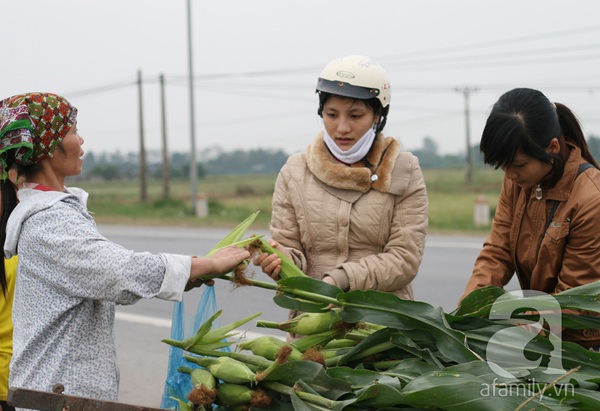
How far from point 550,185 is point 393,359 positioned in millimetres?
859

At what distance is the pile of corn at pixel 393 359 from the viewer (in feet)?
6.17

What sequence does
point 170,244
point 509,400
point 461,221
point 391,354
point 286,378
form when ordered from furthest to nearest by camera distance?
point 461,221, point 170,244, point 391,354, point 286,378, point 509,400

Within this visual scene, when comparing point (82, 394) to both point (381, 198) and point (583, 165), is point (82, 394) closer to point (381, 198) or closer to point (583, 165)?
point (381, 198)

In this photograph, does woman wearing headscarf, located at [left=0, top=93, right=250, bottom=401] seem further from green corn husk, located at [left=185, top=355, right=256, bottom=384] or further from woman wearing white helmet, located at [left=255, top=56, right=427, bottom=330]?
woman wearing white helmet, located at [left=255, top=56, right=427, bottom=330]

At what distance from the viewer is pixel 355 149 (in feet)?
9.22

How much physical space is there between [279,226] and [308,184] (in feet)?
0.65

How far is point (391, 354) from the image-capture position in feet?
7.22

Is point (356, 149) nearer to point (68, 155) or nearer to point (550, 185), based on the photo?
point (550, 185)

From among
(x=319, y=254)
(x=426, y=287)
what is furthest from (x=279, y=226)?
(x=426, y=287)

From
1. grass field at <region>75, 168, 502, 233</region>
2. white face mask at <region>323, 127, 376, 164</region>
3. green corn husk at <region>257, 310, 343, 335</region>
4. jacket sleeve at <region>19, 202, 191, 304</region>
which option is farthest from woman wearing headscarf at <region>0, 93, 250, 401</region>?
grass field at <region>75, 168, 502, 233</region>

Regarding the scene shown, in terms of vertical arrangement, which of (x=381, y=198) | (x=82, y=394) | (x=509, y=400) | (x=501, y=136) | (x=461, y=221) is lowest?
(x=461, y=221)

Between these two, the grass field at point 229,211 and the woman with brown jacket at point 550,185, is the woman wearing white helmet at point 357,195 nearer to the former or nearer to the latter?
the woman with brown jacket at point 550,185

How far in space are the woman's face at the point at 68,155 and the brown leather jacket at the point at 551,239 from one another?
1452 mm

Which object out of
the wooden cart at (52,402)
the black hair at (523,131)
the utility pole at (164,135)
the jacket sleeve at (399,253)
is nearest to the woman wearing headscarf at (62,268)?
the wooden cart at (52,402)
